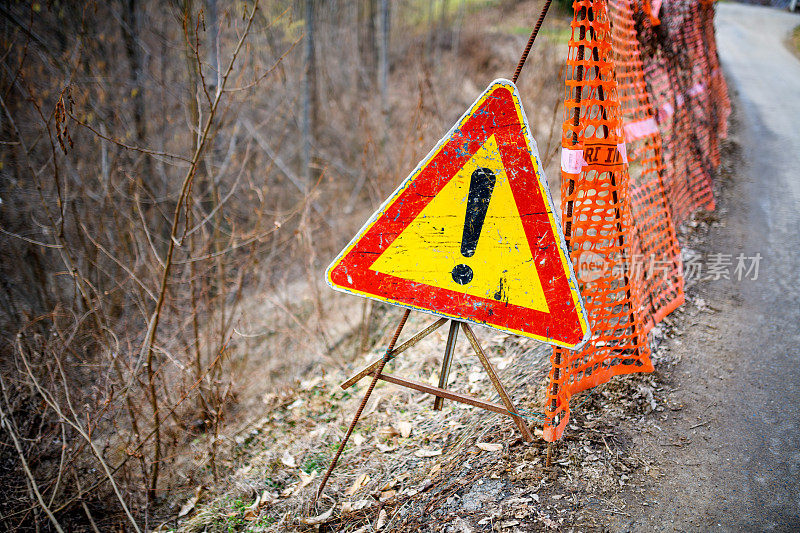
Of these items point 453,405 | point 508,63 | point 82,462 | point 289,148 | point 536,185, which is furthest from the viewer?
point 508,63

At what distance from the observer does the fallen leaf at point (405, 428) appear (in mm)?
3783

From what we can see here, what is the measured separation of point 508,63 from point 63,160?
14.6 m

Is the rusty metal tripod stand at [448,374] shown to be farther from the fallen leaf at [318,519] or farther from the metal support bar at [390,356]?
the fallen leaf at [318,519]

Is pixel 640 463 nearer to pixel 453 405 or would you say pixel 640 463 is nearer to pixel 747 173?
pixel 453 405

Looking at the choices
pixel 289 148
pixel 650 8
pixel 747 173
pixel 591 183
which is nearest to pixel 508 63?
pixel 289 148

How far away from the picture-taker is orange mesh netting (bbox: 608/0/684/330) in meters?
3.71

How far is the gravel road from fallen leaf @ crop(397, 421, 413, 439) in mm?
1645

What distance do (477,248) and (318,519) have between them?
6.75 feet

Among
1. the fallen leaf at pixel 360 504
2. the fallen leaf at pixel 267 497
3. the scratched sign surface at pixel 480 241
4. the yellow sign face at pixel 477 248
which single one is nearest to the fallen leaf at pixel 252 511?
the fallen leaf at pixel 267 497

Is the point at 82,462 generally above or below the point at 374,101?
below

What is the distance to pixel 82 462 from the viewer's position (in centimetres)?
461

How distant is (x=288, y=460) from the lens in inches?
158

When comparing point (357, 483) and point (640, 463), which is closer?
point (640, 463)

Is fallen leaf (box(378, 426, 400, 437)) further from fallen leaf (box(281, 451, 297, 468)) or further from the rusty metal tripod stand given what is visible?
the rusty metal tripod stand
